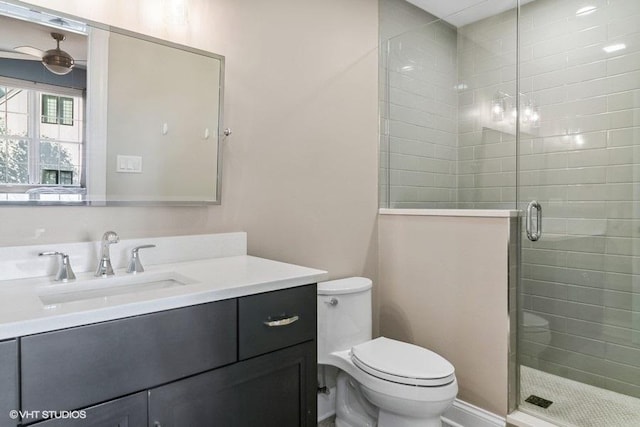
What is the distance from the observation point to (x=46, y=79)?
4.34 ft

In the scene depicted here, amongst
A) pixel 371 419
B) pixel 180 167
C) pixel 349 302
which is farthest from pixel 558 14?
pixel 371 419

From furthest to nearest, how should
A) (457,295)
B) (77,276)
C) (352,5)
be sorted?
(352,5) → (457,295) → (77,276)

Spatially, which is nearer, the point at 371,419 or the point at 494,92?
the point at 371,419

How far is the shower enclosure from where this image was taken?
209cm

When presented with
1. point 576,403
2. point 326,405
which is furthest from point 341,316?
point 576,403

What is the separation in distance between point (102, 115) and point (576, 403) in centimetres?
252

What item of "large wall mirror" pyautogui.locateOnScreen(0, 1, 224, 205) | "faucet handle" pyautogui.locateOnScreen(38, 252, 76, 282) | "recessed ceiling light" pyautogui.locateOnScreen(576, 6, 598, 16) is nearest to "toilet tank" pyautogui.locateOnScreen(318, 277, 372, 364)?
"large wall mirror" pyautogui.locateOnScreen(0, 1, 224, 205)

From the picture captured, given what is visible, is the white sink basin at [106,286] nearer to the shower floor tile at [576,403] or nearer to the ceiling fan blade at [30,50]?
the ceiling fan blade at [30,50]

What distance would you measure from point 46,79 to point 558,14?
103 inches

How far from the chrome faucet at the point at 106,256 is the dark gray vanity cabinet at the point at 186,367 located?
449 millimetres

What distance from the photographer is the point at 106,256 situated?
1.36 metres

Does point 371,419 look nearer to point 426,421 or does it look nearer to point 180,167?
point 426,421

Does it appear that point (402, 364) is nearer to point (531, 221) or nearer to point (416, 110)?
point (531, 221)

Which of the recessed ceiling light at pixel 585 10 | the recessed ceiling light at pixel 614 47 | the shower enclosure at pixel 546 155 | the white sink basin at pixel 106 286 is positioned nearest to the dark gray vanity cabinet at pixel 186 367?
the white sink basin at pixel 106 286
